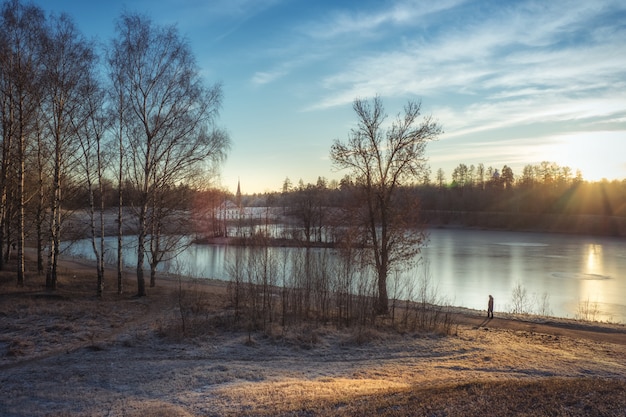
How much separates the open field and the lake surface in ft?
18.7

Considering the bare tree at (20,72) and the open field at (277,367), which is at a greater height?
the bare tree at (20,72)

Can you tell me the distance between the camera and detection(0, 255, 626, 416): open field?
6.59 meters

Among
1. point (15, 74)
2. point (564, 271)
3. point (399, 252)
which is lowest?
point (564, 271)

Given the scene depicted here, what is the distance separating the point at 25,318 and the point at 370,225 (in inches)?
425

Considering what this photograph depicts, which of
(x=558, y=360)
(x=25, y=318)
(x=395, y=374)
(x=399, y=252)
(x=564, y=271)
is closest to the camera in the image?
(x=395, y=374)

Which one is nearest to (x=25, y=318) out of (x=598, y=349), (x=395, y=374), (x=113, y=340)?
(x=113, y=340)

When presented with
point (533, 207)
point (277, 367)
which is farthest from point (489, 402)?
point (533, 207)

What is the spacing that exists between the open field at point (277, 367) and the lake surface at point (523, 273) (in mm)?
5708

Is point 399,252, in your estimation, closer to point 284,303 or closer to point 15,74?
point 284,303

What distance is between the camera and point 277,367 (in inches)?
359

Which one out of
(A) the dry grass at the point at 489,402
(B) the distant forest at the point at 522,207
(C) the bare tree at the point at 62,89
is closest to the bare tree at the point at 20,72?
(C) the bare tree at the point at 62,89

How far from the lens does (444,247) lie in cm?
4359

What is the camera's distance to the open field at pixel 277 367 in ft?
21.6

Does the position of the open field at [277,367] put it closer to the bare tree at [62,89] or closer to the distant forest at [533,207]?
the bare tree at [62,89]
